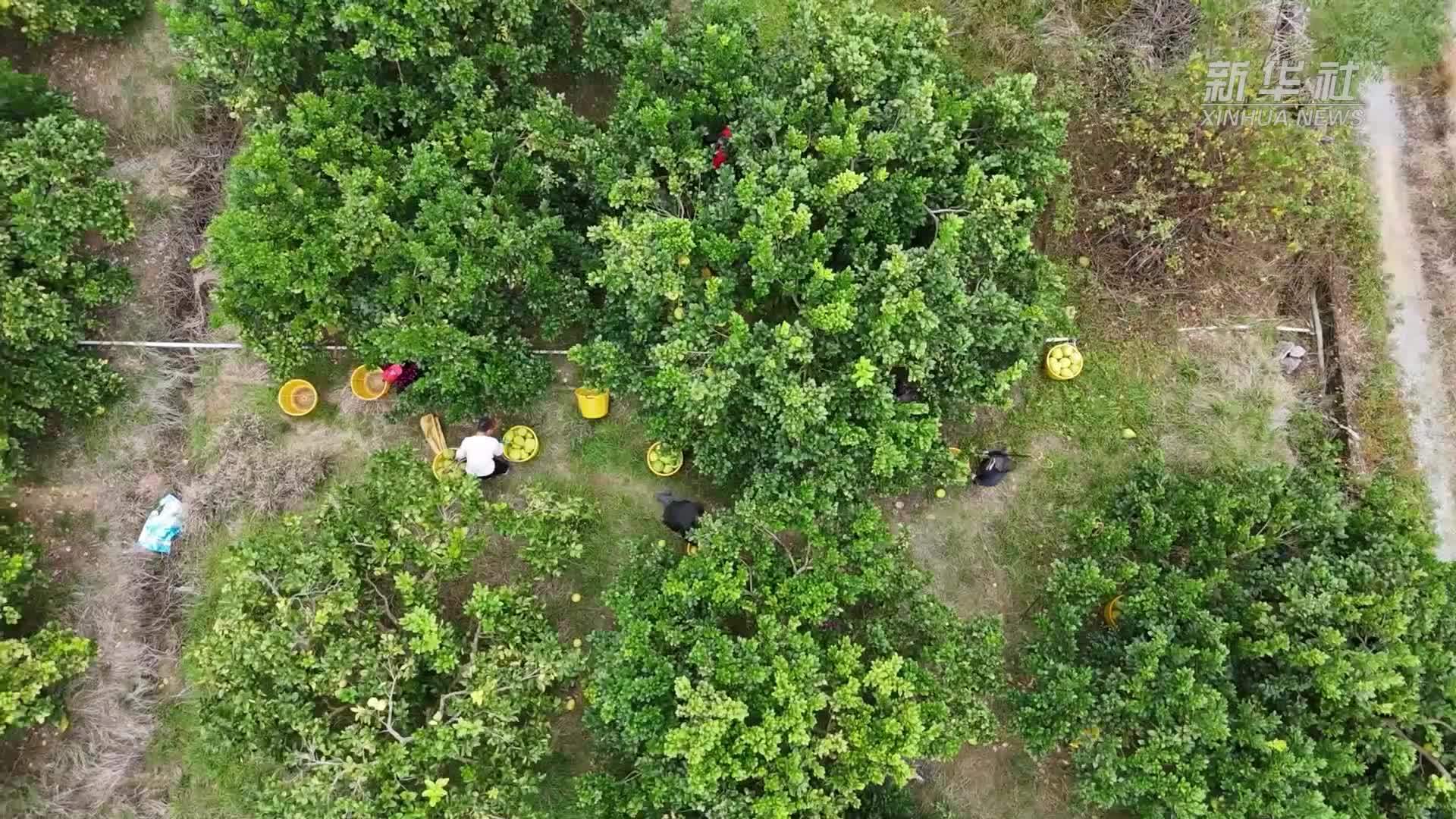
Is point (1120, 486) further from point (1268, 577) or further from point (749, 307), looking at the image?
point (749, 307)

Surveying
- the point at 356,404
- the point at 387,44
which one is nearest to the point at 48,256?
the point at 356,404

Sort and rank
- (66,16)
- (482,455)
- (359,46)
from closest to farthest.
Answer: (359,46) → (66,16) → (482,455)

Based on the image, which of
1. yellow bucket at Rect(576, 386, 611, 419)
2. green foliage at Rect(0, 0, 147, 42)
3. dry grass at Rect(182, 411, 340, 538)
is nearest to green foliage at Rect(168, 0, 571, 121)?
green foliage at Rect(0, 0, 147, 42)

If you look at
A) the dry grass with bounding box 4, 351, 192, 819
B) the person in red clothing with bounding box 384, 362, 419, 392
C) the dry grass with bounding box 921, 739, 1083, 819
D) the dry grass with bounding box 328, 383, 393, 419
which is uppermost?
the person in red clothing with bounding box 384, 362, 419, 392

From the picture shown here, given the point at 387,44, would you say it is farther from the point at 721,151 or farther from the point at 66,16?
the point at 66,16

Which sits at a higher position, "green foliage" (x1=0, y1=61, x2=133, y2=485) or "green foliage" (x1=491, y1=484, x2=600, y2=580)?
"green foliage" (x1=0, y1=61, x2=133, y2=485)

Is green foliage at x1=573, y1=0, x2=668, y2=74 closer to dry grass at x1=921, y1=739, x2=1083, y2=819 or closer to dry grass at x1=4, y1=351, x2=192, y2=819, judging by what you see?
dry grass at x1=4, y1=351, x2=192, y2=819

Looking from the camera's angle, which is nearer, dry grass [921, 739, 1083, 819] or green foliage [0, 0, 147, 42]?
green foliage [0, 0, 147, 42]
